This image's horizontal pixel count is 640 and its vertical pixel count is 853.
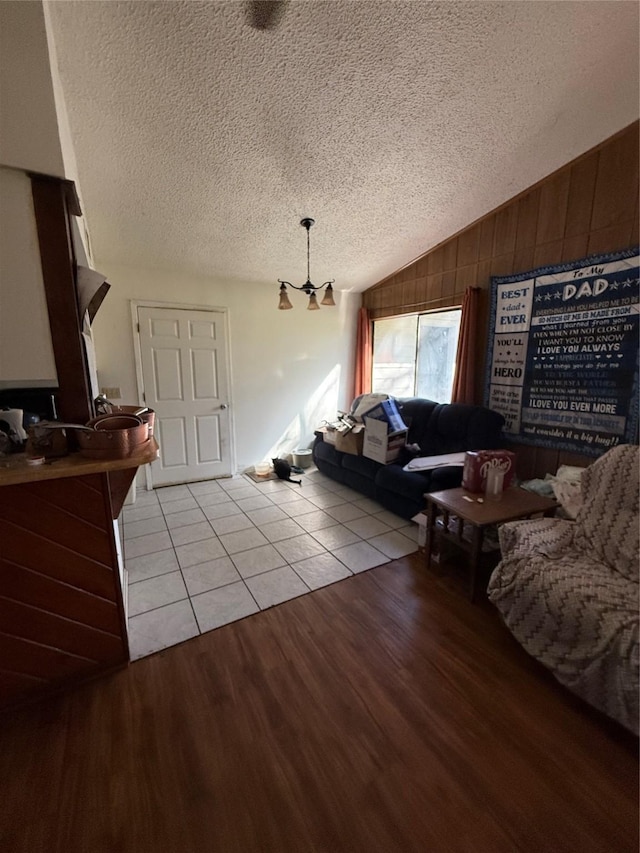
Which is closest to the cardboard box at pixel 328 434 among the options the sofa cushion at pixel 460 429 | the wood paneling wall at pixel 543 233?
the sofa cushion at pixel 460 429

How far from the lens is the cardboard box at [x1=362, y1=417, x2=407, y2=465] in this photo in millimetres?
3256

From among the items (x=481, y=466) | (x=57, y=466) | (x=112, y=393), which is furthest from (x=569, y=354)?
(x=112, y=393)

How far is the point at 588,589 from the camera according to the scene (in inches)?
56.2

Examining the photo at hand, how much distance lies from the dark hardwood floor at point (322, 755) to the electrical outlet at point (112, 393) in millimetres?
2668

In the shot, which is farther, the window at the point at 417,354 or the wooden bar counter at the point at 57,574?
the window at the point at 417,354

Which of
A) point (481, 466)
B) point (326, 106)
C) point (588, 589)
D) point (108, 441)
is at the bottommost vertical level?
point (588, 589)

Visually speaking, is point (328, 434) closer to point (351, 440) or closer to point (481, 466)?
point (351, 440)

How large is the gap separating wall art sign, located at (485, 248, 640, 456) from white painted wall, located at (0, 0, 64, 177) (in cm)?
305

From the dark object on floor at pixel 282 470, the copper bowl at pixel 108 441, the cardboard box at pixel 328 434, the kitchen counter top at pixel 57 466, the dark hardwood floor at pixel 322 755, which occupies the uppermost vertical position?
the copper bowl at pixel 108 441

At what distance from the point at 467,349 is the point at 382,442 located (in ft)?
3.83

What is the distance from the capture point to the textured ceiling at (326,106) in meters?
1.51

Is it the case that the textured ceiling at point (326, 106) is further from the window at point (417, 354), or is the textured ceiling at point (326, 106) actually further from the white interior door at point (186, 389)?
the window at point (417, 354)

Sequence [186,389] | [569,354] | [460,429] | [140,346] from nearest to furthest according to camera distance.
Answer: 1. [569,354]
2. [460,429]
3. [140,346]
4. [186,389]

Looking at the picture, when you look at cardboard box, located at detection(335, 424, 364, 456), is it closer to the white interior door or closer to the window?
the window
